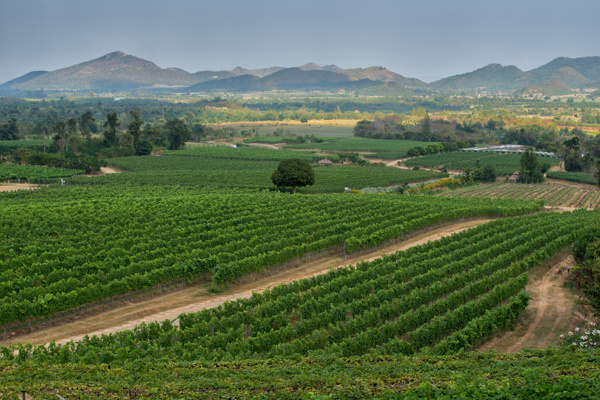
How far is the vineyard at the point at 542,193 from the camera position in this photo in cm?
6091

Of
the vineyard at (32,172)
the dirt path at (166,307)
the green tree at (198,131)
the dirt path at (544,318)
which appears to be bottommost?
the dirt path at (544,318)

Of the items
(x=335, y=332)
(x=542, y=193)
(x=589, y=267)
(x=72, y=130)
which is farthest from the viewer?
(x=72, y=130)

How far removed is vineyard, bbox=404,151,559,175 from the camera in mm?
99438

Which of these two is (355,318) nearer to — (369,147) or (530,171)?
(530,171)

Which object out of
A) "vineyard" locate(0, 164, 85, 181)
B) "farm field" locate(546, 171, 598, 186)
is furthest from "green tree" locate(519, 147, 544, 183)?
"vineyard" locate(0, 164, 85, 181)

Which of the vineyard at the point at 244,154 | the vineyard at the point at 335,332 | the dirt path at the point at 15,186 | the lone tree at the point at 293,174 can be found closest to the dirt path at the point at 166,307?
the vineyard at the point at 335,332

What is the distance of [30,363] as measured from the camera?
613 inches

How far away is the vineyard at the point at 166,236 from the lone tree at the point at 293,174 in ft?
17.4

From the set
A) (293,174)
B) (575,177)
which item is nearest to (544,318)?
(293,174)

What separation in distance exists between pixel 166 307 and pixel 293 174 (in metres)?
30.1

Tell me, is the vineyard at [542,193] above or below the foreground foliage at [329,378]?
below

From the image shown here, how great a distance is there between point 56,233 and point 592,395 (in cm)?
2990

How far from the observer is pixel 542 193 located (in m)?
67.1

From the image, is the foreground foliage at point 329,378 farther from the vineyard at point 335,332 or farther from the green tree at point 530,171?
the green tree at point 530,171
